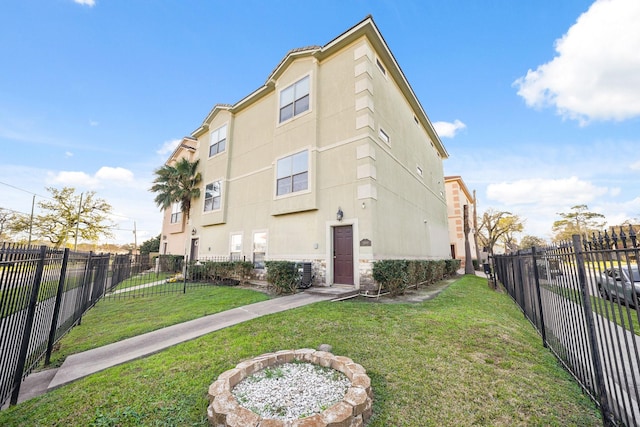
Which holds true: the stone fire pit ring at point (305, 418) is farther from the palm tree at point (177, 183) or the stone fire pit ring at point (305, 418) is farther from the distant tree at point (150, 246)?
the distant tree at point (150, 246)

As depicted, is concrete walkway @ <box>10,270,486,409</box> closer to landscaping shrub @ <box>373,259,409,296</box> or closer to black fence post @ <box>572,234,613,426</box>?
landscaping shrub @ <box>373,259,409,296</box>

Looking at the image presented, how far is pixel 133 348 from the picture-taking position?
402cm

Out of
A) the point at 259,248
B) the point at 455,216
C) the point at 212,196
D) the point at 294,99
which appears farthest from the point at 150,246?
the point at 455,216

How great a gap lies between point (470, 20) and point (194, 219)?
733 inches

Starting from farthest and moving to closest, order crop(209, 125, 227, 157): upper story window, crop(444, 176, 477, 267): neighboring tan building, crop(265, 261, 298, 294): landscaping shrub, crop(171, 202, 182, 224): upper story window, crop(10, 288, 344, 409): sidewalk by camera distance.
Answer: crop(444, 176, 477, 267): neighboring tan building → crop(171, 202, 182, 224): upper story window → crop(209, 125, 227, 157): upper story window → crop(265, 261, 298, 294): landscaping shrub → crop(10, 288, 344, 409): sidewalk

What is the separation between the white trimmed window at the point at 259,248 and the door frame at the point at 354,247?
371 cm

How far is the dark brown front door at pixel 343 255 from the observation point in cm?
869

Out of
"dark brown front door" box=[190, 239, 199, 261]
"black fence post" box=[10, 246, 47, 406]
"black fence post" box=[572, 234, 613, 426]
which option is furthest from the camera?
"dark brown front door" box=[190, 239, 199, 261]

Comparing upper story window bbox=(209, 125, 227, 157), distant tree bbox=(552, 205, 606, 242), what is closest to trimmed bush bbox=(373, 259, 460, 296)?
upper story window bbox=(209, 125, 227, 157)

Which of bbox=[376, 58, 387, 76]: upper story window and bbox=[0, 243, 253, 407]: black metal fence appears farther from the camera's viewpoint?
bbox=[376, 58, 387, 76]: upper story window

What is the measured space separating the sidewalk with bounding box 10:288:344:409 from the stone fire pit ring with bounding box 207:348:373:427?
206 cm

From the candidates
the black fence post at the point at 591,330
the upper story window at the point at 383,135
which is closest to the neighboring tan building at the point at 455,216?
the upper story window at the point at 383,135

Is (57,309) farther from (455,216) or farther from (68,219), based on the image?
(68,219)

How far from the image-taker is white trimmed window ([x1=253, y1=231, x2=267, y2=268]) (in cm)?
1146
